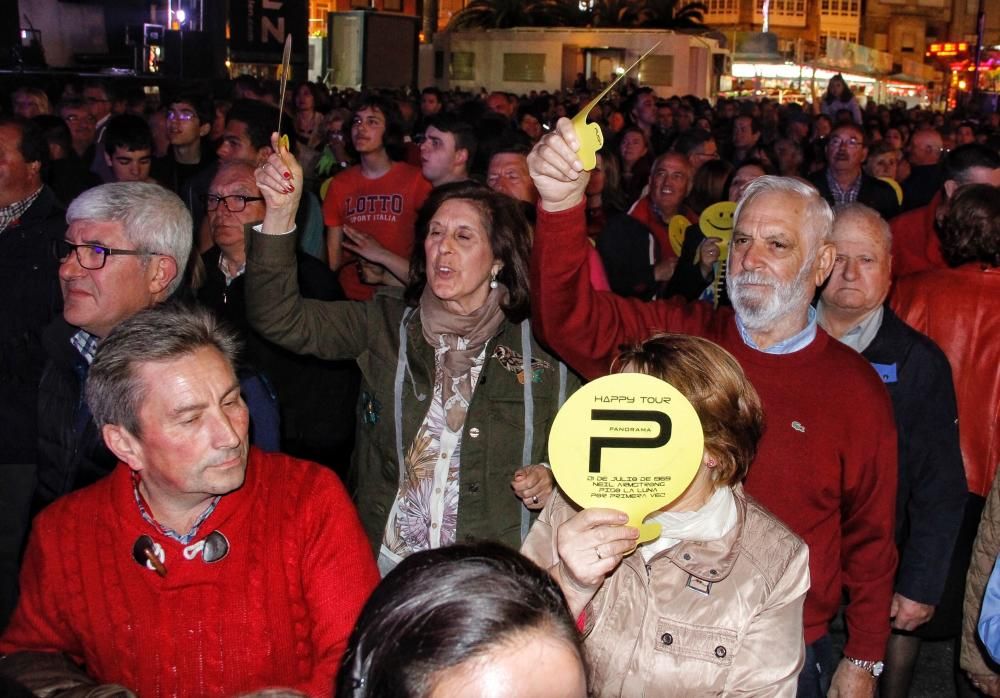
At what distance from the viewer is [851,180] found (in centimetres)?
834

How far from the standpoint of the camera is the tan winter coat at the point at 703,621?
2211 millimetres

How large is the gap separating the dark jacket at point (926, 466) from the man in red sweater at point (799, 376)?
339 millimetres

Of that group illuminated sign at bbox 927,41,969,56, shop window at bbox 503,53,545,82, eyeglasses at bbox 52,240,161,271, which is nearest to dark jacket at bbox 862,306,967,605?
eyeglasses at bbox 52,240,161,271

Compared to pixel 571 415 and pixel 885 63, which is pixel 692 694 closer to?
pixel 571 415

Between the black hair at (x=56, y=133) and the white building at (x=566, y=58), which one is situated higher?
the white building at (x=566, y=58)

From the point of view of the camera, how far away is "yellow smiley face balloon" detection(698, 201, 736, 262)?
537cm

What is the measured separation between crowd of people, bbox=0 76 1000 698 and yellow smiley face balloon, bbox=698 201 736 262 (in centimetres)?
50

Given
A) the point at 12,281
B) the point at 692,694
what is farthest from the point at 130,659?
the point at 12,281

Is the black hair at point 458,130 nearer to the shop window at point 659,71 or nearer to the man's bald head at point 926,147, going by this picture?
the man's bald head at point 926,147

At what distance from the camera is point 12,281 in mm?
4176

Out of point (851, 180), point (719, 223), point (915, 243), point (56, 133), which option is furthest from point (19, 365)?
point (851, 180)

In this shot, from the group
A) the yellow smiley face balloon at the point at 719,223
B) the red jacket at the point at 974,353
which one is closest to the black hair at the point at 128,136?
the yellow smiley face balloon at the point at 719,223

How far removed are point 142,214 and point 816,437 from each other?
2.13 meters

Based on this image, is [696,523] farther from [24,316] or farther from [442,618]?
[24,316]
